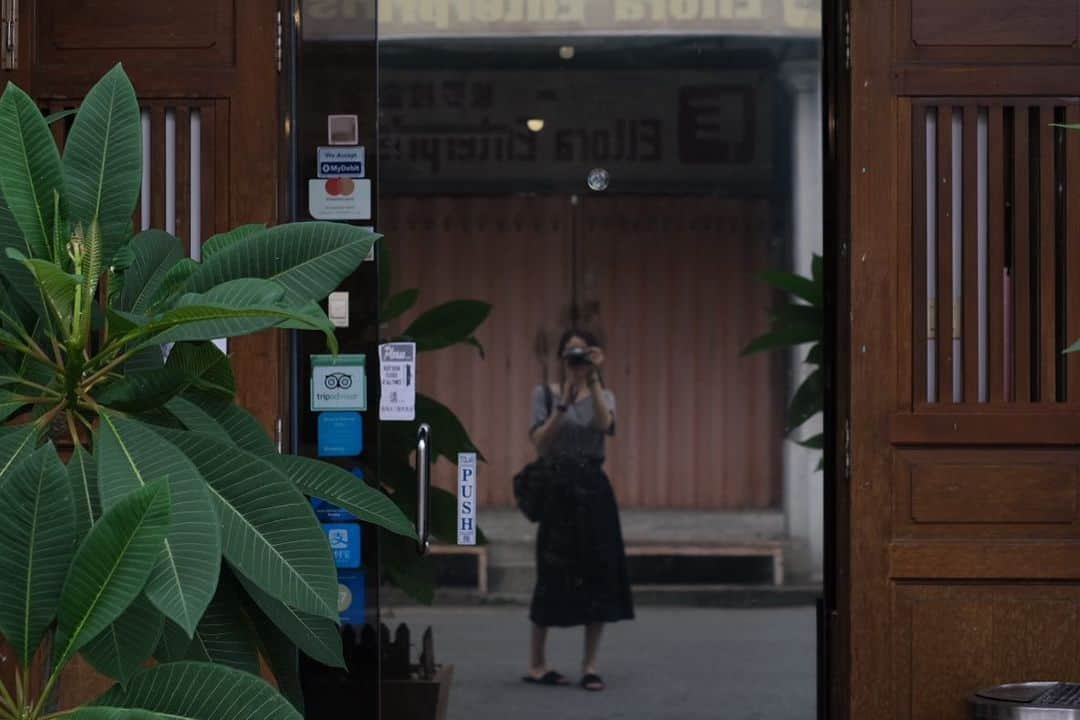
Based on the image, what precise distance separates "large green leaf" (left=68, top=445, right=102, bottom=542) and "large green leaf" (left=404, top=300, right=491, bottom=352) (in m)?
1.87

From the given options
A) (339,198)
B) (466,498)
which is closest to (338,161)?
(339,198)

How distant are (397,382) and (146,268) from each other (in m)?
1.53

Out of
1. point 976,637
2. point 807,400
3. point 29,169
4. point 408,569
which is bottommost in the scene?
point 976,637

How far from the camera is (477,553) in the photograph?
4.29 metres

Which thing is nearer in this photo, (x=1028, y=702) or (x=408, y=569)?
(x=1028, y=702)

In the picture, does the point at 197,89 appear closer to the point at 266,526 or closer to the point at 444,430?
the point at 444,430

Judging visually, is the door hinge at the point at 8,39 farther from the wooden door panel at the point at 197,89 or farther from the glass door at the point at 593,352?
the glass door at the point at 593,352

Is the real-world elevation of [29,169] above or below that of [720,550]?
above

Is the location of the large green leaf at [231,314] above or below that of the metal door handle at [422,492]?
above

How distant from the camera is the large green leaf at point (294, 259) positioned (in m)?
2.48

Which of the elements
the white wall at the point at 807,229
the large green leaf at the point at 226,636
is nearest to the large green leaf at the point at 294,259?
the large green leaf at the point at 226,636

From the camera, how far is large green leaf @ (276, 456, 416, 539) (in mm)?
2705

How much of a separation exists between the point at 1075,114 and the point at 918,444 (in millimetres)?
895

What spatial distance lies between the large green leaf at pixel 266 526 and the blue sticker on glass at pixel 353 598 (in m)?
1.74
